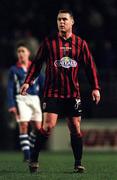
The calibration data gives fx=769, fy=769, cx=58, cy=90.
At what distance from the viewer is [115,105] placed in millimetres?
19781

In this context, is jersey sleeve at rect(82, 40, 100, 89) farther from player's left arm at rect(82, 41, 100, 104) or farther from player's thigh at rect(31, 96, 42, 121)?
player's thigh at rect(31, 96, 42, 121)

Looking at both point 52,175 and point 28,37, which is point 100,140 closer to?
point 28,37

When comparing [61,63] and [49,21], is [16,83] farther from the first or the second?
[49,21]

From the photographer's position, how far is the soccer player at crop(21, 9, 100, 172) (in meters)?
9.46

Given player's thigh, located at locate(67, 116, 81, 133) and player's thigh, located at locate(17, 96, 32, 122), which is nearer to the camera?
player's thigh, located at locate(67, 116, 81, 133)

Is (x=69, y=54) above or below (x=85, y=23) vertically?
below

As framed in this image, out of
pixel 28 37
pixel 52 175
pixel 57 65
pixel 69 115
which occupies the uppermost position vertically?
pixel 28 37

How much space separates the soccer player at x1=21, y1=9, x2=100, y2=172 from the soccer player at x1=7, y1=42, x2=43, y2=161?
3818 millimetres

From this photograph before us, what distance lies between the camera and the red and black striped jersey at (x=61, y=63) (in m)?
9.48

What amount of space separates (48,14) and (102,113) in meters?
3.68

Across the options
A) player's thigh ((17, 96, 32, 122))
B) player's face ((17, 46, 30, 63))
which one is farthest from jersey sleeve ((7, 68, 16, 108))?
player's face ((17, 46, 30, 63))

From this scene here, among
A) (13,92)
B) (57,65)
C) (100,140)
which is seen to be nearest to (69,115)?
(57,65)

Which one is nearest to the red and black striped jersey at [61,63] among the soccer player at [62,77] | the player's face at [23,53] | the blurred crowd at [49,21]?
the soccer player at [62,77]

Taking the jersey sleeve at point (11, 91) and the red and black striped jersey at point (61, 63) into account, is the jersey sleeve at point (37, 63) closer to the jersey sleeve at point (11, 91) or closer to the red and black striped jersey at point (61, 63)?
the red and black striped jersey at point (61, 63)
